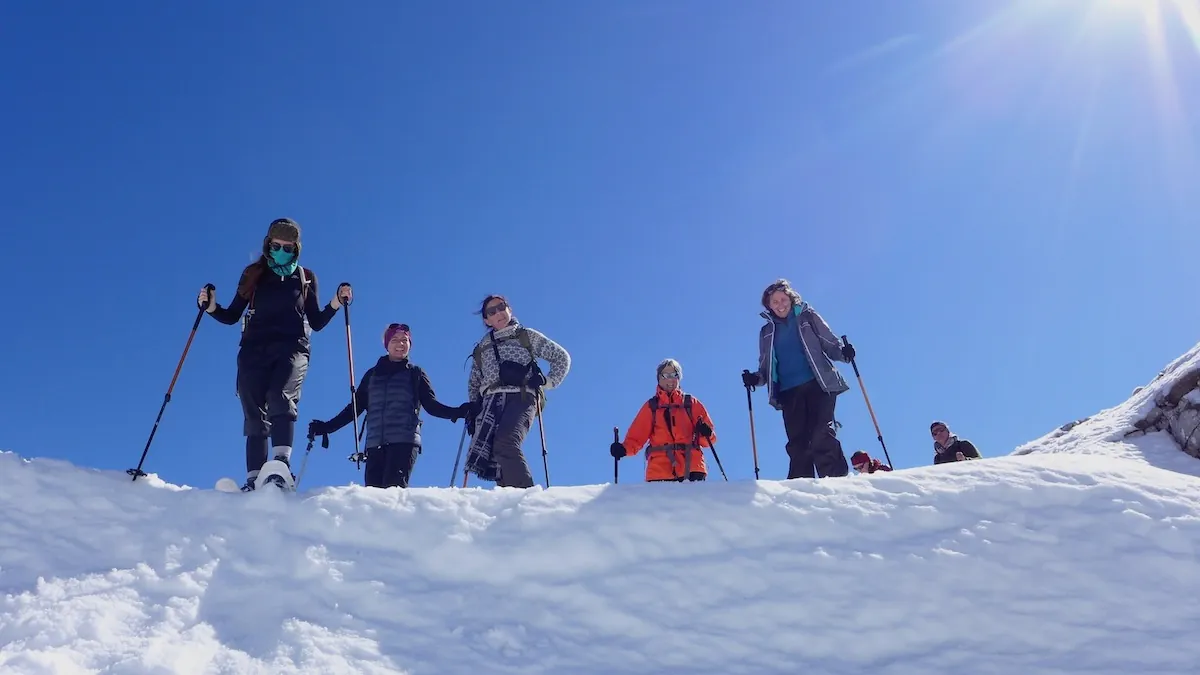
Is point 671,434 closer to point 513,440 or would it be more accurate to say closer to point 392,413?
point 513,440

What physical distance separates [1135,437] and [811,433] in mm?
13824

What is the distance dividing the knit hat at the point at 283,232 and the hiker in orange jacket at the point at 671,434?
4.22m

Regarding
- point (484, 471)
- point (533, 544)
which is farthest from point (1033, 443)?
point (533, 544)

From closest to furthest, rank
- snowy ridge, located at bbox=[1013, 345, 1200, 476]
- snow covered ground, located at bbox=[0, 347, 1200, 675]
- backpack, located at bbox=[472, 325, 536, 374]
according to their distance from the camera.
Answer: snow covered ground, located at bbox=[0, 347, 1200, 675] → backpack, located at bbox=[472, 325, 536, 374] → snowy ridge, located at bbox=[1013, 345, 1200, 476]

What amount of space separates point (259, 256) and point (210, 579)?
3169 millimetres

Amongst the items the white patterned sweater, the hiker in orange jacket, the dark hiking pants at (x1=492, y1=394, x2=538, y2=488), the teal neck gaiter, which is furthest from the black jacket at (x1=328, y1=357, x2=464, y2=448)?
the hiker in orange jacket

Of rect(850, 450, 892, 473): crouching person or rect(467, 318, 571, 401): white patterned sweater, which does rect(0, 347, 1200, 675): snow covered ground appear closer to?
rect(467, 318, 571, 401): white patterned sweater

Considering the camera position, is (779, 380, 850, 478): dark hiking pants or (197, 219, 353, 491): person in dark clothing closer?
(197, 219, 353, 491): person in dark clothing

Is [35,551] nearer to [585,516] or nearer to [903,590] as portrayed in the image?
[585,516]

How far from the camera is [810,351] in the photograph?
26.0ft

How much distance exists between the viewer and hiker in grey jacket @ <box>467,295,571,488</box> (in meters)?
7.51

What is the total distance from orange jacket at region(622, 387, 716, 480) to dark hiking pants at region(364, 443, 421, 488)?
2.49 metres

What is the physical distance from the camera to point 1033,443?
2309 centimetres

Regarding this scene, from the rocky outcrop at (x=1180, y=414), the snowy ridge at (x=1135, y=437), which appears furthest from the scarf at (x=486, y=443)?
the rocky outcrop at (x=1180, y=414)
